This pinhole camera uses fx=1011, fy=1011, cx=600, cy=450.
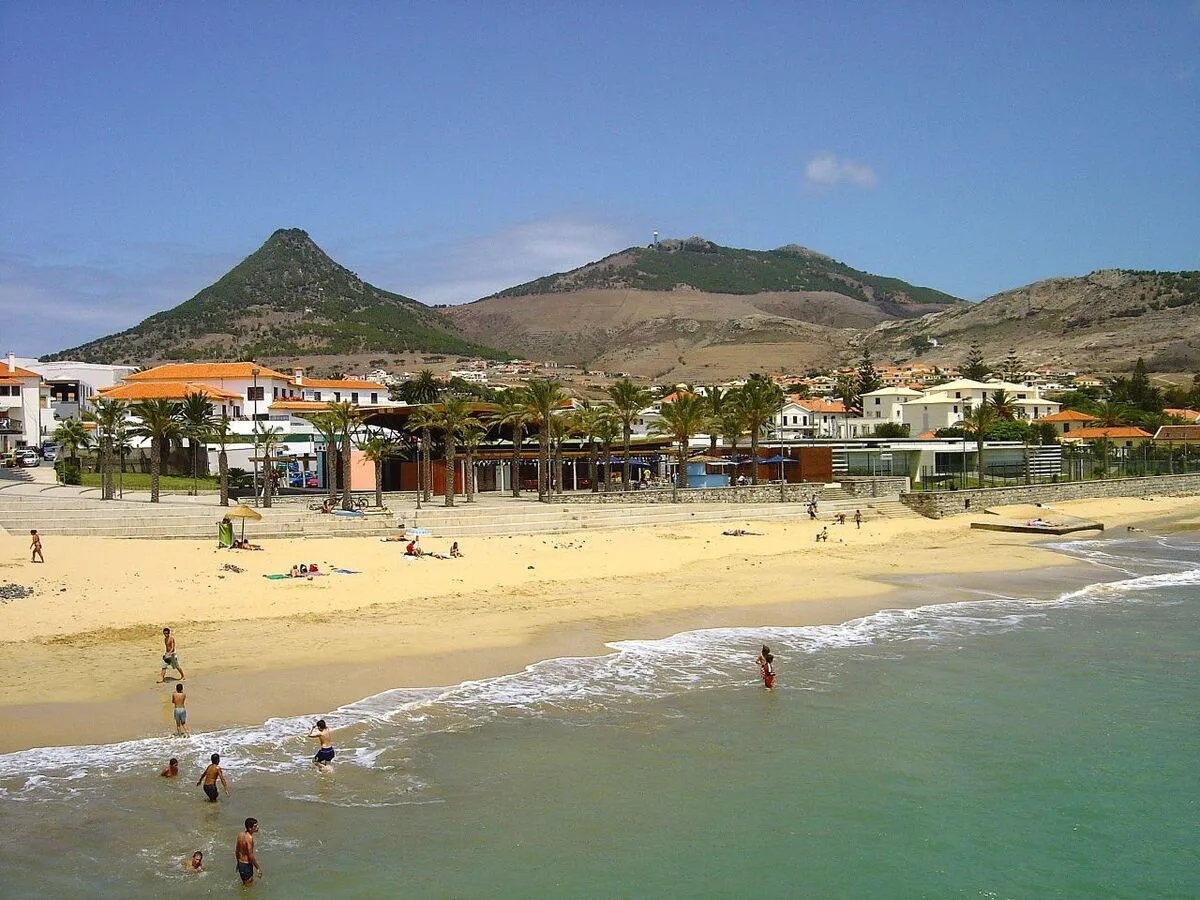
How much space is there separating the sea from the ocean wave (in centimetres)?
7

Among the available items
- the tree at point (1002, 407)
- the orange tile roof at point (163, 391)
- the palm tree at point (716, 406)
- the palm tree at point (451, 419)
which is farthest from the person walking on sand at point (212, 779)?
the tree at point (1002, 407)

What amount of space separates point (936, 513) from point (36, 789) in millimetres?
44181

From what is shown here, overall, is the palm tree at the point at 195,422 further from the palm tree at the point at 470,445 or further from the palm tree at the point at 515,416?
the palm tree at the point at 515,416

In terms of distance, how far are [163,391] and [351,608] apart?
127 feet

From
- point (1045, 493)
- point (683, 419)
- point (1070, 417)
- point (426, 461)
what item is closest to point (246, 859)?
point (426, 461)

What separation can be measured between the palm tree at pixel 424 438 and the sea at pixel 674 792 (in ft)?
82.8

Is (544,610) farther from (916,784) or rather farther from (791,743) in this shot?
(916,784)

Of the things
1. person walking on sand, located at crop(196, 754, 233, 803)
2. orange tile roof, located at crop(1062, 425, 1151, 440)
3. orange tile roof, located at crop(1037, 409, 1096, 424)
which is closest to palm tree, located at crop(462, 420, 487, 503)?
person walking on sand, located at crop(196, 754, 233, 803)

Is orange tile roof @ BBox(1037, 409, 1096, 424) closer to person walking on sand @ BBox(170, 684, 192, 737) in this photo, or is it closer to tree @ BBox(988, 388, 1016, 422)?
tree @ BBox(988, 388, 1016, 422)

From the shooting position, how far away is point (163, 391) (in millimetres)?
57344

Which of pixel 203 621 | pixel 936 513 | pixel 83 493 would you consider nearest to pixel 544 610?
pixel 203 621

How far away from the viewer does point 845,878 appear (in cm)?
1187

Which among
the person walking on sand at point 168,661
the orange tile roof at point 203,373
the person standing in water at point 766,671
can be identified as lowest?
the person standing in water at point 766,671

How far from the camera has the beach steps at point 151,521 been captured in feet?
102
